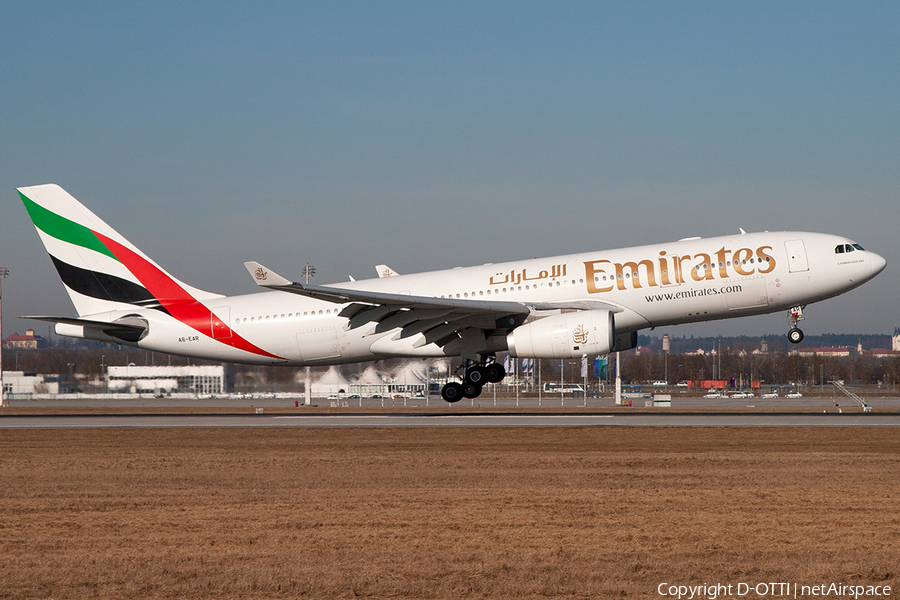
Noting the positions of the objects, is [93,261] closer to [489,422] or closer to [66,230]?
[66,230]

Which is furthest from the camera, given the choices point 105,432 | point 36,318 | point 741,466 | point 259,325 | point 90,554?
point 259,325

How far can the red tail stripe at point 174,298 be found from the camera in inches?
1423

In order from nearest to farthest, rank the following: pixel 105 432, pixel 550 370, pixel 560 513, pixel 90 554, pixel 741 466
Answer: pixel 90 554 < pixel 560 513 < pixel 741 466 < pixel 105 432 < pixel 550 370

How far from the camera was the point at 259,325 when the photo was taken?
35.9m

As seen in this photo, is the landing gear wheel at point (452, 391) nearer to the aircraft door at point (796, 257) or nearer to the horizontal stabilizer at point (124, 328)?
the horizontal stabilizer at point (124, 328)

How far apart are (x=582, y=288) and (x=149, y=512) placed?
2107 centimetres

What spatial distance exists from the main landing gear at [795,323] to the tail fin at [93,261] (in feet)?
72.4

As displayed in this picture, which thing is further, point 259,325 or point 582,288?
point 259,325

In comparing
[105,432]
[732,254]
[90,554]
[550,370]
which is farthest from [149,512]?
[550,370]

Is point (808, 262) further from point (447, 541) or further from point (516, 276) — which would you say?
point (447, 541)

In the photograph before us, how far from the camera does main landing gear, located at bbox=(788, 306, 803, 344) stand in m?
33.1

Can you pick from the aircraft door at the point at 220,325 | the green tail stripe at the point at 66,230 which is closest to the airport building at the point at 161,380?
the green tail stripe at the point at 66,230

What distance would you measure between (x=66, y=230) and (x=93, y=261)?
1.62 meters

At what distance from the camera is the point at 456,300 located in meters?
32.8
